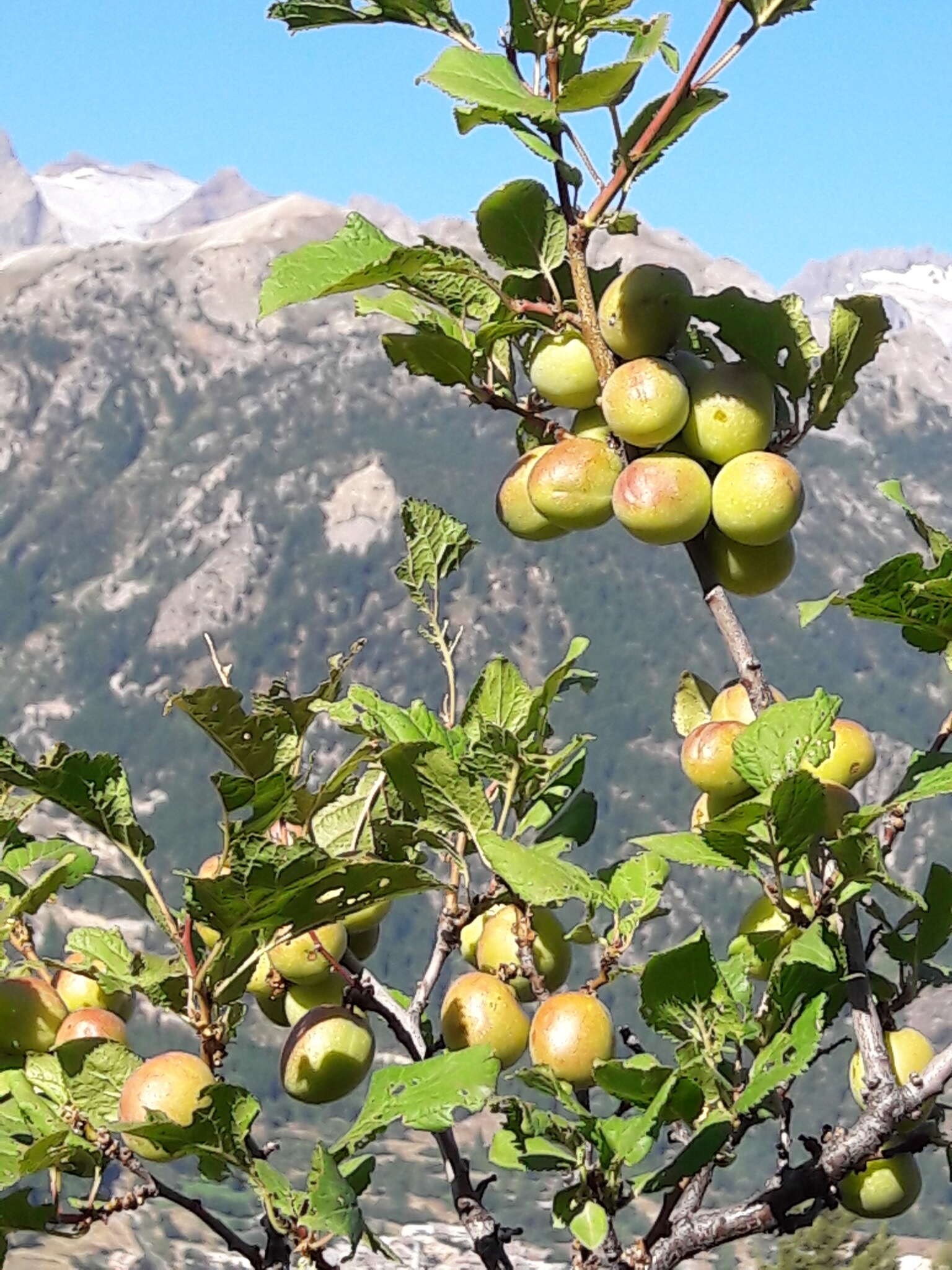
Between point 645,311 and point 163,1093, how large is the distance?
61.3 inches

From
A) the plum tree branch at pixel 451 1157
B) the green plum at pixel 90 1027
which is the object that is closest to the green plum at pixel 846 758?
the plum tree branch at pixel 451 1157

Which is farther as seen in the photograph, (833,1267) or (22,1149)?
(833,1267)

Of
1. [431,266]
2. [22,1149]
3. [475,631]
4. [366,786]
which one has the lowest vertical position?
[475,631]

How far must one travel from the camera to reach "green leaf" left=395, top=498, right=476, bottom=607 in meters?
3.06

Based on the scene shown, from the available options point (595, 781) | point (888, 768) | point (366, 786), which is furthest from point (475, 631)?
point (366, 786)

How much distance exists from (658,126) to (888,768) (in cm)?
17297

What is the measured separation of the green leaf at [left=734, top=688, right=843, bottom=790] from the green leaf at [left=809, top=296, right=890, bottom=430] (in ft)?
2.27

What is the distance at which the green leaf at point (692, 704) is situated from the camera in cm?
271

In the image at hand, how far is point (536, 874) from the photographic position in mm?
2186

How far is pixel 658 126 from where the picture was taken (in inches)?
89.3

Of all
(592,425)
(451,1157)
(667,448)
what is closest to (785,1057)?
(451,1157)

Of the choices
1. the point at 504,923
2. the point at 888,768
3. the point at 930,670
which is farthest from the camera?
the point at 930,670

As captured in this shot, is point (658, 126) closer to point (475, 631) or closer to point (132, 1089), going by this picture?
point (132, 1089)

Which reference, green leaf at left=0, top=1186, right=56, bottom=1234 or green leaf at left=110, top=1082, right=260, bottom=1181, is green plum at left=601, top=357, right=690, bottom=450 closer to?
green leaf at left=110, top=1082, right=260, bottom=1181
